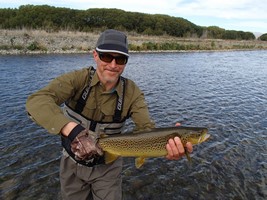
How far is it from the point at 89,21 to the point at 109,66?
77250 millimetres

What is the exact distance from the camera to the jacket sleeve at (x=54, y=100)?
3275 millimetres

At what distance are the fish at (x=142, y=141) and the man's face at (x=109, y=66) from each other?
2.64 feet

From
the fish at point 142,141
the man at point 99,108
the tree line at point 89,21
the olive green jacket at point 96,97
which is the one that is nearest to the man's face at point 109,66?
the man at point 99,108

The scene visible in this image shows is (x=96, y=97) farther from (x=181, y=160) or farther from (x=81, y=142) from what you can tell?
(x=181, y=160)

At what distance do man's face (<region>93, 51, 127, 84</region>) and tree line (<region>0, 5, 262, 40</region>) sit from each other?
50389 millimetres

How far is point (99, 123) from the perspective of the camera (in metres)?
3.97

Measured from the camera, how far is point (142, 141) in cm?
387

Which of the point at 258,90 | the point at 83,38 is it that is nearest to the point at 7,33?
the point at 83,38

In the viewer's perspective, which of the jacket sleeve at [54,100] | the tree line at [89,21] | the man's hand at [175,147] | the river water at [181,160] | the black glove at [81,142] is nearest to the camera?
the black glove at [81,142]

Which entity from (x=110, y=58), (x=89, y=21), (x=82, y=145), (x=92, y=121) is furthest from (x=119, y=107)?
(x=89, y=21)

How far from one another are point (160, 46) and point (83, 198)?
158 ft

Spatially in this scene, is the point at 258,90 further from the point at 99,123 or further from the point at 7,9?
the point at 7,9

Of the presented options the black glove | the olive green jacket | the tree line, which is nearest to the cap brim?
the olive green jacket

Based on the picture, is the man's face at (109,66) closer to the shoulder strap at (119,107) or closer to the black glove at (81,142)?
the shoulder strap at (119,107)
